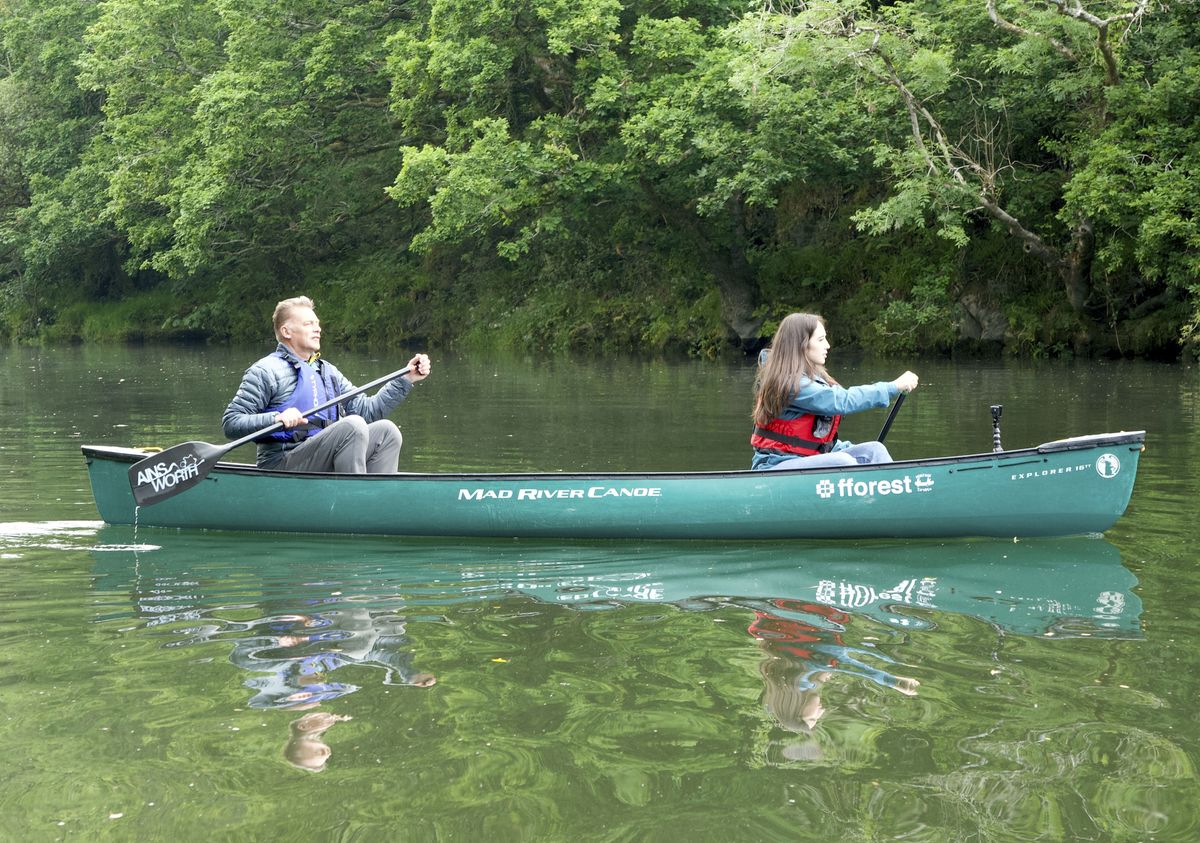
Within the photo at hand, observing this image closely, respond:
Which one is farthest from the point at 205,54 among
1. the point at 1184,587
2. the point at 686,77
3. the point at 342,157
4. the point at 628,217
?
the point at 1184,587

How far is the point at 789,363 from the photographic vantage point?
21.3 ft

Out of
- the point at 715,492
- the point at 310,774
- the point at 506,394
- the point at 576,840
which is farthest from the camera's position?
the point at 506,394

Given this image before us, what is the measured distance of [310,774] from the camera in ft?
11.7

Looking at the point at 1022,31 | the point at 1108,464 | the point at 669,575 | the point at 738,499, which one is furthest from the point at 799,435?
the point at 1022,31

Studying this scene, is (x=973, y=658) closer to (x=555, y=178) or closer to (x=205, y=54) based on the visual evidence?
(x=555, y=178)

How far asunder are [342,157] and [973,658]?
25.8 metres

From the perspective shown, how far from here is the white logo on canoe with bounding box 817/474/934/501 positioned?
6570mm

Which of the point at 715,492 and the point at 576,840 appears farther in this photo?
the point at 715,492

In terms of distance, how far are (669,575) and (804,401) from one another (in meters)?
1.10

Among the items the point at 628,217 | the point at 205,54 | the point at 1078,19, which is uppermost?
the point at 205,54

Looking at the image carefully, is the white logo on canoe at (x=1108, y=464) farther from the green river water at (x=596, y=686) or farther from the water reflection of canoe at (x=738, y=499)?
the green river water at (x=596, y=686)

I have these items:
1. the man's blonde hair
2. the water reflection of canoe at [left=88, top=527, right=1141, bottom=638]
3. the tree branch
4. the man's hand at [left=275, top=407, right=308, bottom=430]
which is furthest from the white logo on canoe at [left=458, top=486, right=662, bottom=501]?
the tree branch

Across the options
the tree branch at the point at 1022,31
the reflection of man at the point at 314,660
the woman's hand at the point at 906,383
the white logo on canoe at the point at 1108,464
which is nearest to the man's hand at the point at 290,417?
the reflection of man at the point at 314,660

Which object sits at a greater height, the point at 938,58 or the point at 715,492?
the point at 938,58
